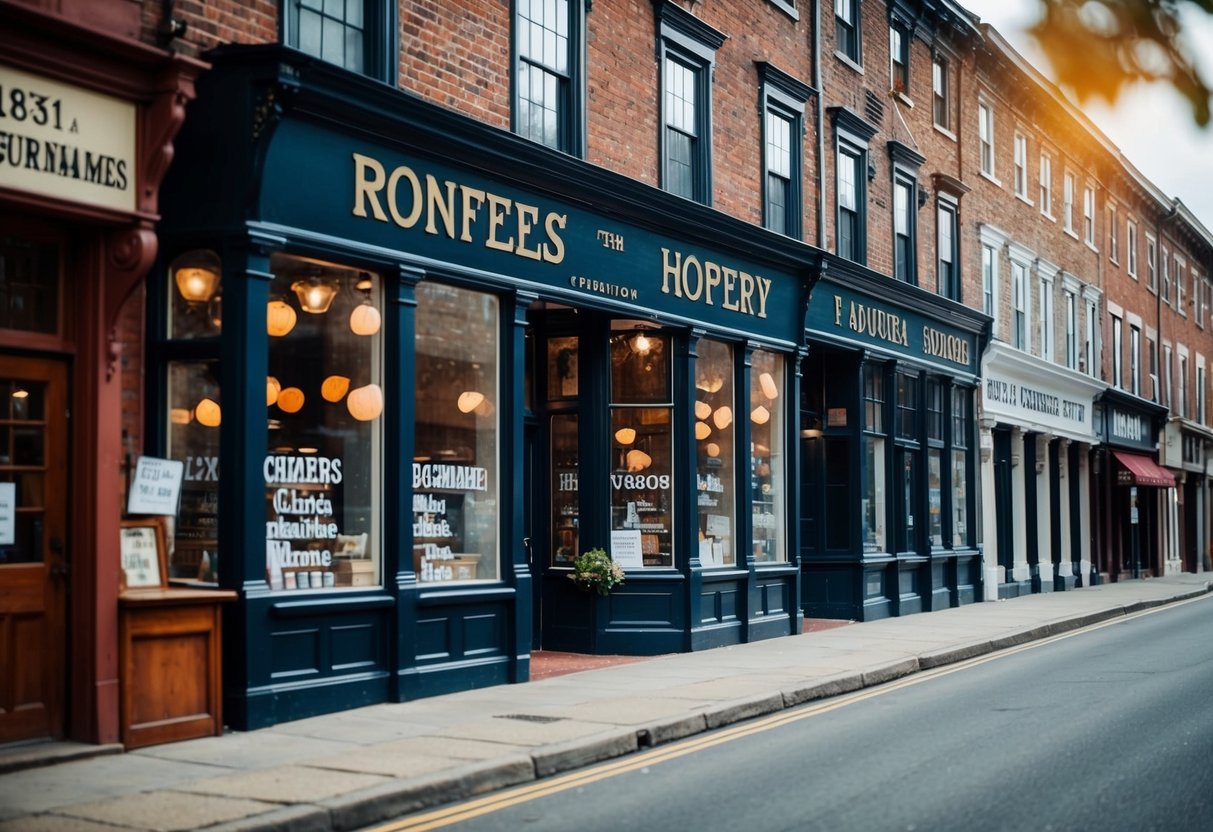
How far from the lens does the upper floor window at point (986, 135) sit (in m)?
28.4

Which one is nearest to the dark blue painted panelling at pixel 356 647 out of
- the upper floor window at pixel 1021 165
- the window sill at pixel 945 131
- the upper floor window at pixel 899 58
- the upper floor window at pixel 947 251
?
the upper floor window at pixel 899 58

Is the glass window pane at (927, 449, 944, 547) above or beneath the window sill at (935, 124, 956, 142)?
beneath

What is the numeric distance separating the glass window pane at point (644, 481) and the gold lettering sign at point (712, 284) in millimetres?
1548

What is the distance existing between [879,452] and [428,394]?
11660 mm

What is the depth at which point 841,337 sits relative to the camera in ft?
69.6

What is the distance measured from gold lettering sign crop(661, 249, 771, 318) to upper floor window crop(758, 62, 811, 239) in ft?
3.94

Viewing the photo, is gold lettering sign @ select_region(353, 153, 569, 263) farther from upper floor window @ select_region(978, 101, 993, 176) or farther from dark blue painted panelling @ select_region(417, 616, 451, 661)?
upper floor window @ select_region(978, 101, 993, 176)

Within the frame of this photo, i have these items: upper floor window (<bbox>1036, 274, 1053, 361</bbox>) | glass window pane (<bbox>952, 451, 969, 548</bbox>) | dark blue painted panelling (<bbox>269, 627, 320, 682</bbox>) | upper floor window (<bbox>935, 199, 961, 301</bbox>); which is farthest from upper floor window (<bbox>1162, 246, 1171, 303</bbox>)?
dark blue painted panelling (<bbox>269, 627, 320, 682</bbox>)

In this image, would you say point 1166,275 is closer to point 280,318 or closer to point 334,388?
point 334,388

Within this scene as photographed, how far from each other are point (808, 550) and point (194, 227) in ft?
43.3

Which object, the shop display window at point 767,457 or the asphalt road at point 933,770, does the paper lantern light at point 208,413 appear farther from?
the shop display window at point 767,457

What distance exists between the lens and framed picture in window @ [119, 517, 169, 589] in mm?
10141

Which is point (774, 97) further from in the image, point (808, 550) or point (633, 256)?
point (808, 550)

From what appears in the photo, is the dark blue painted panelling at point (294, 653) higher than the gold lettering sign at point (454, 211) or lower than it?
lower
